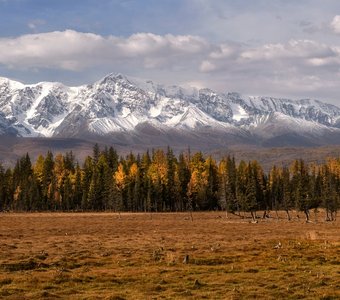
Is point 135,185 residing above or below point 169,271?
above

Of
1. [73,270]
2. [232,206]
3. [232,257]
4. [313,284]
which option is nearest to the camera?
[313,284]

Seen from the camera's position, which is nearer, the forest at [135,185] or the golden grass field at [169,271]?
the golden grass field at [169,271]

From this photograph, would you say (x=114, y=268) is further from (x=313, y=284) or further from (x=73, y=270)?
(x=313, y=284)

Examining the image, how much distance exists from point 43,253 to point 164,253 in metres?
9.72

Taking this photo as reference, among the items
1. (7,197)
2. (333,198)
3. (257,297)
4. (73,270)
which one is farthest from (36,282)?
(7,197)

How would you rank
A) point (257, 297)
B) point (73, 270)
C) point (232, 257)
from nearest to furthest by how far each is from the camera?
1. point (257, 297)
2. point (73, 270)
3. point (232, 257)

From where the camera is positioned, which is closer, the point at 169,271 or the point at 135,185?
the point at 169,271

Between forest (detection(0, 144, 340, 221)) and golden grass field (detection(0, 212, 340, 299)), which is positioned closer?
golden grass field (detection(0, 212, 340, 299))

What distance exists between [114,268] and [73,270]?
274cm

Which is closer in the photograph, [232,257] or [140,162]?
[232,257]

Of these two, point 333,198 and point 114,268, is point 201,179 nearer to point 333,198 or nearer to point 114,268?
point 333,198

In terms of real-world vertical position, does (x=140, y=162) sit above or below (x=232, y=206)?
above

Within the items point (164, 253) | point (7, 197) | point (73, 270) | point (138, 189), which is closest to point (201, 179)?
point (138, 189)

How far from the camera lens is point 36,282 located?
1086 inches
